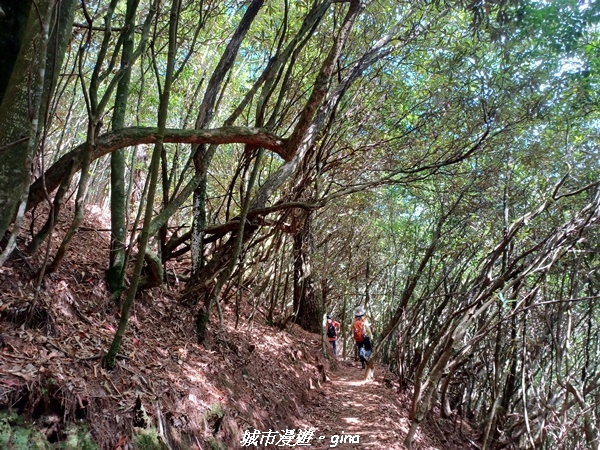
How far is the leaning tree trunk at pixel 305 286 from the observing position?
355 inches

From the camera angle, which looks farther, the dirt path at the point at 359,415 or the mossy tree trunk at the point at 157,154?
the dirt path at the point at 359,415

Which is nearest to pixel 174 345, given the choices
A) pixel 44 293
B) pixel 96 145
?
pixel 44 293

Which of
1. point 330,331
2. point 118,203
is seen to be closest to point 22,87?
point 118,203

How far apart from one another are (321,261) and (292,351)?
2.65m

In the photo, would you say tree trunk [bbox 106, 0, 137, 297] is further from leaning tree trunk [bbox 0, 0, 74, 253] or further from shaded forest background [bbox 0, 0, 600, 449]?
leaning tree trunk [bbox 0, 0, 74, 253]

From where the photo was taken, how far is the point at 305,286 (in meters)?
10.4

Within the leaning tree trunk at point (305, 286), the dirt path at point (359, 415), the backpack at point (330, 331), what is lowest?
the dirt path at point (359, 415)

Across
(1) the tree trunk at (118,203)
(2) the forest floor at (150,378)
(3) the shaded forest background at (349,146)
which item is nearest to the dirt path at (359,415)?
(2) the forest floor at (150,378)

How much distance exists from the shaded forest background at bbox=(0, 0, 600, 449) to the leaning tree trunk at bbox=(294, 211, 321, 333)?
0.24 ft

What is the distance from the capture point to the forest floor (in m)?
2.48

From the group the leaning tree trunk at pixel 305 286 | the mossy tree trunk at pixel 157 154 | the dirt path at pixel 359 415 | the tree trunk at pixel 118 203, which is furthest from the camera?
the leaning tree trunk at pixel 305 286

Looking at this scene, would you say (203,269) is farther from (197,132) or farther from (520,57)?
(520,57)

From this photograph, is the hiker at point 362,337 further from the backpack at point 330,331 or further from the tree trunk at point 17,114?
the tree trunk at point 17,114

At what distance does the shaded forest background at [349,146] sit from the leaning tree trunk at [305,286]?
0.07m
